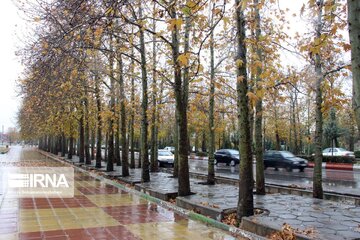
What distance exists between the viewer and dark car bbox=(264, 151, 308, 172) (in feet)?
79.6

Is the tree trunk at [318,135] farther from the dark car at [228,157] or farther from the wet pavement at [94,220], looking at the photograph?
the dark car at [228,157]

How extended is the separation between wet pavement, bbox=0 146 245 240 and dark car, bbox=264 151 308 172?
16210 millimetres

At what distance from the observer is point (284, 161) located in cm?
2469

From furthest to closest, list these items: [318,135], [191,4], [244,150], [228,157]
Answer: [228,157]
[318,135]
[244,150]
[191,4]

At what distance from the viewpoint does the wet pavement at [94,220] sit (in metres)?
6.72

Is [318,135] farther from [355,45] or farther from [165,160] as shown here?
[165,160]

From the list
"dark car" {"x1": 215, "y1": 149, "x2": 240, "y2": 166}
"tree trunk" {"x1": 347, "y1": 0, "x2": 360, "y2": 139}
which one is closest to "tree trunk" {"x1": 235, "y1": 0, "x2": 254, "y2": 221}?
"tree trunk" {"x1": 347, "y1": 0, "x2": 360, "y2": 139}

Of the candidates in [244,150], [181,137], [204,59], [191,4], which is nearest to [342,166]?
[204,59]

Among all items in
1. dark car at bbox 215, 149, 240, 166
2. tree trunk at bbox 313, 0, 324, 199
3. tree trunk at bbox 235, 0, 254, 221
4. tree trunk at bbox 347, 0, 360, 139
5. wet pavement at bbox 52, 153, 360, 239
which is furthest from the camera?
dark car at bbox 215, 149, 240, 166

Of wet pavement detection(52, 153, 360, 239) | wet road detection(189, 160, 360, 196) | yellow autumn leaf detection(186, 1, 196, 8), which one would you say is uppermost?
yellow autumn leaf detection(186, 1, 196, 8)

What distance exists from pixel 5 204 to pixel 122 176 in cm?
719

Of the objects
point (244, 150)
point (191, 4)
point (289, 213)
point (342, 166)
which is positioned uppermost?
point (191, 4)

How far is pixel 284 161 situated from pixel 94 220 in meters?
19.2

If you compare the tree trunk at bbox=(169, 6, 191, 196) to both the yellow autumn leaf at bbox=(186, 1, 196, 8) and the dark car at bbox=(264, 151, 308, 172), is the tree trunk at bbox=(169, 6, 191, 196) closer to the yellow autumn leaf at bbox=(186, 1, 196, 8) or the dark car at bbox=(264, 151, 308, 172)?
the yellow autumn leaf at bbox=(186, 1, 196, 8)
